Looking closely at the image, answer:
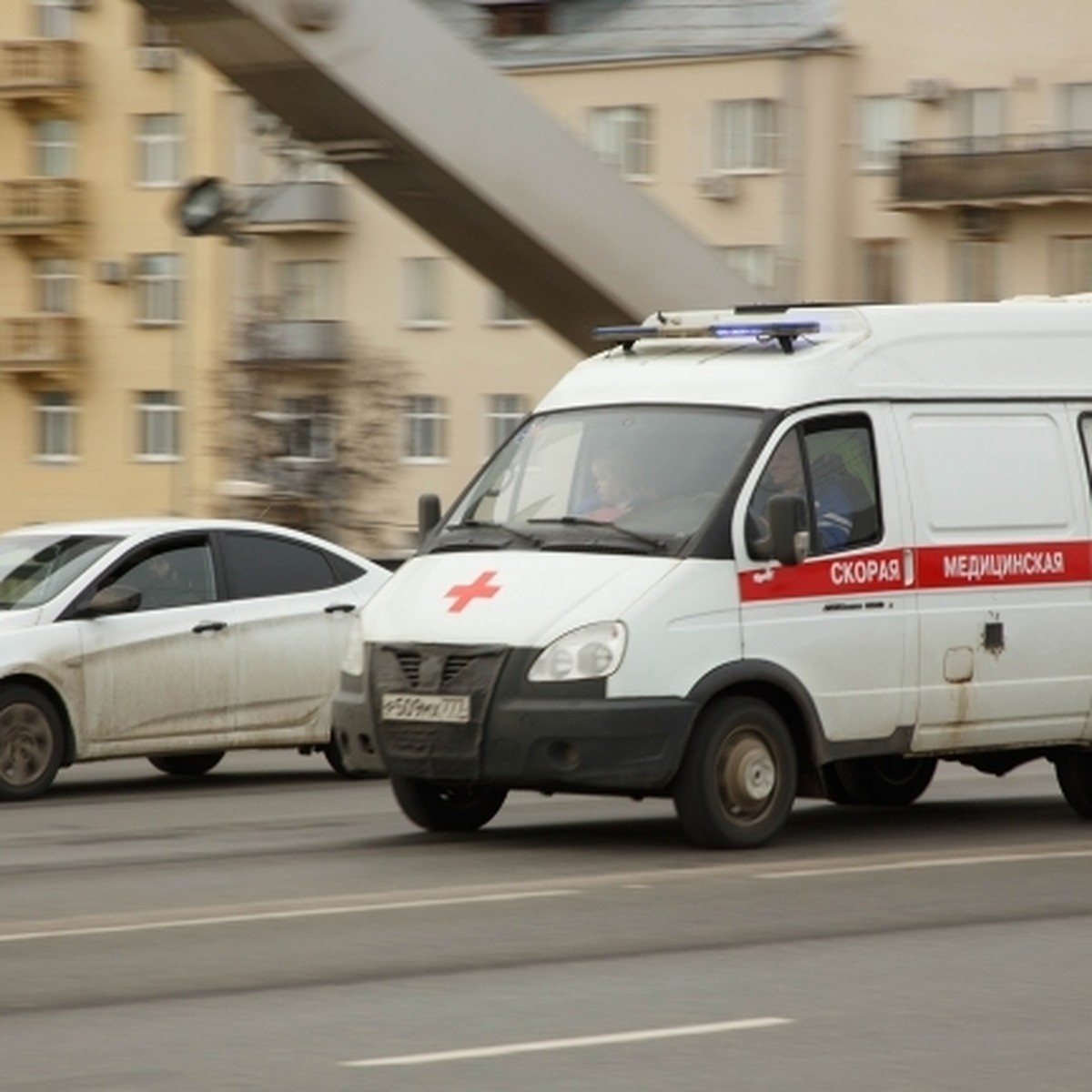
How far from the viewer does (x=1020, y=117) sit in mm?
59156

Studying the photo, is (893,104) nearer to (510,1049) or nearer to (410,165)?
(410,165)

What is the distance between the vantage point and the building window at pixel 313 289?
6756 centimetres

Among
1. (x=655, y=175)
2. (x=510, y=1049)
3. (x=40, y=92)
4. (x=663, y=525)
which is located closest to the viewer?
(x=510, y=1049)

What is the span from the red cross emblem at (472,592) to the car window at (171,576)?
4.29 meters

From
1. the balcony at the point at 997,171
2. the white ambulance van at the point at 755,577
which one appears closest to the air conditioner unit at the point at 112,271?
the balcony at the point at 997,171

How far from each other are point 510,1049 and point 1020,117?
5246 cm

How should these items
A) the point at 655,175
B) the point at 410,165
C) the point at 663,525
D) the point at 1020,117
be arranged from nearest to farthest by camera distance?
the point at 663,525 → the point at 410,165 → the point at 1020,117 → the point at 655,175

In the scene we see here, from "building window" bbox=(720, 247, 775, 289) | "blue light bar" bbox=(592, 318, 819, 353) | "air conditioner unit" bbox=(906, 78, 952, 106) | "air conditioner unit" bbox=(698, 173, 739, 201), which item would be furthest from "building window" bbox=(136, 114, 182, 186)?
"blue light bar" bbox=(592, 318, 819, 353)

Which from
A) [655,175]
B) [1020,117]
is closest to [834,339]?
[1020,117]

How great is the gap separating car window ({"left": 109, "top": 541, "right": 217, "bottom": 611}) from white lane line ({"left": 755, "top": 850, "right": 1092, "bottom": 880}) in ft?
18.6

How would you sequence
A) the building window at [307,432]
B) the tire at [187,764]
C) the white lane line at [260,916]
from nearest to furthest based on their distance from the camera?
Answer: the white lane line at [260,916] < the tire at [187,764] < the building window at [307,432]

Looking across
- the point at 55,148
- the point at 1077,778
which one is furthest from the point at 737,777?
the point at 55,148

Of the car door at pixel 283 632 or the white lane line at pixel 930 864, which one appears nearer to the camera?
the white lane line at pixel 930 864

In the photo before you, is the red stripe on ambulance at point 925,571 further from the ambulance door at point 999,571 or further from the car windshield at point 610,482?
the car windshield at point 610,482
